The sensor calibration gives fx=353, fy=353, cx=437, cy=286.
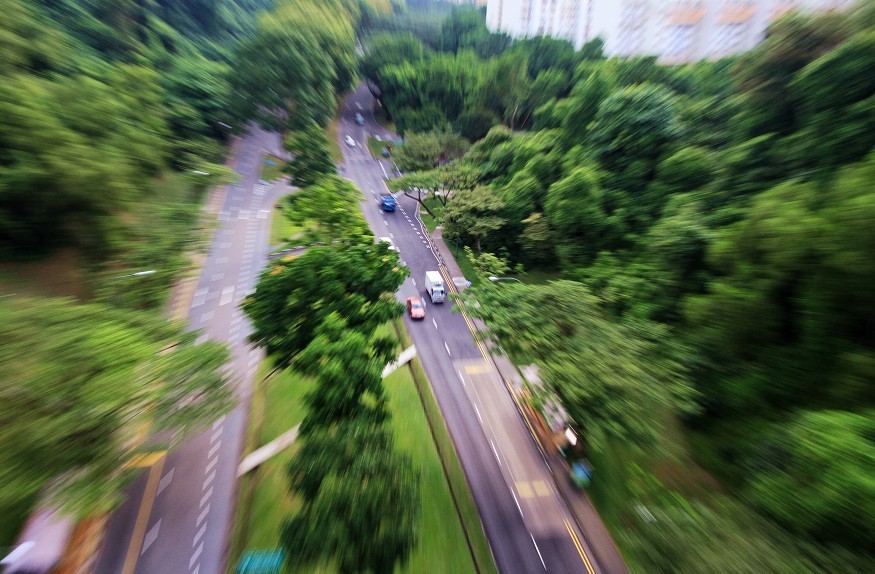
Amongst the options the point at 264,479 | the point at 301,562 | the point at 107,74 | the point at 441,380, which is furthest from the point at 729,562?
the point at 107,74

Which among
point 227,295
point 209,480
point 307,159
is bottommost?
point 209,480

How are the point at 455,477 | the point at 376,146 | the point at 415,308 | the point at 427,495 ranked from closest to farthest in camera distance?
the point at 427,495
the point at 455,477
the point at 415,308
the point at 376,146

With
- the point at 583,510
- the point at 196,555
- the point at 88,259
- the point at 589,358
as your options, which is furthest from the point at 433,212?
the point at 196,555

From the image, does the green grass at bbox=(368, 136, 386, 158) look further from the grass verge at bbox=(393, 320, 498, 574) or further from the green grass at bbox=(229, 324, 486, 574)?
the green grass at bbox=(229, 324, 486, 574)

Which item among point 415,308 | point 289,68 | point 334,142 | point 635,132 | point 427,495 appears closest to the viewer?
point 427,495

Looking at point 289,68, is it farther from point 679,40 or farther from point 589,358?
point 679,40

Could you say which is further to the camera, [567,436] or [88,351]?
[567,436]

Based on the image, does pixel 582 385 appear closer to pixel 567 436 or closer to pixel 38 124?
pixel 567 436
